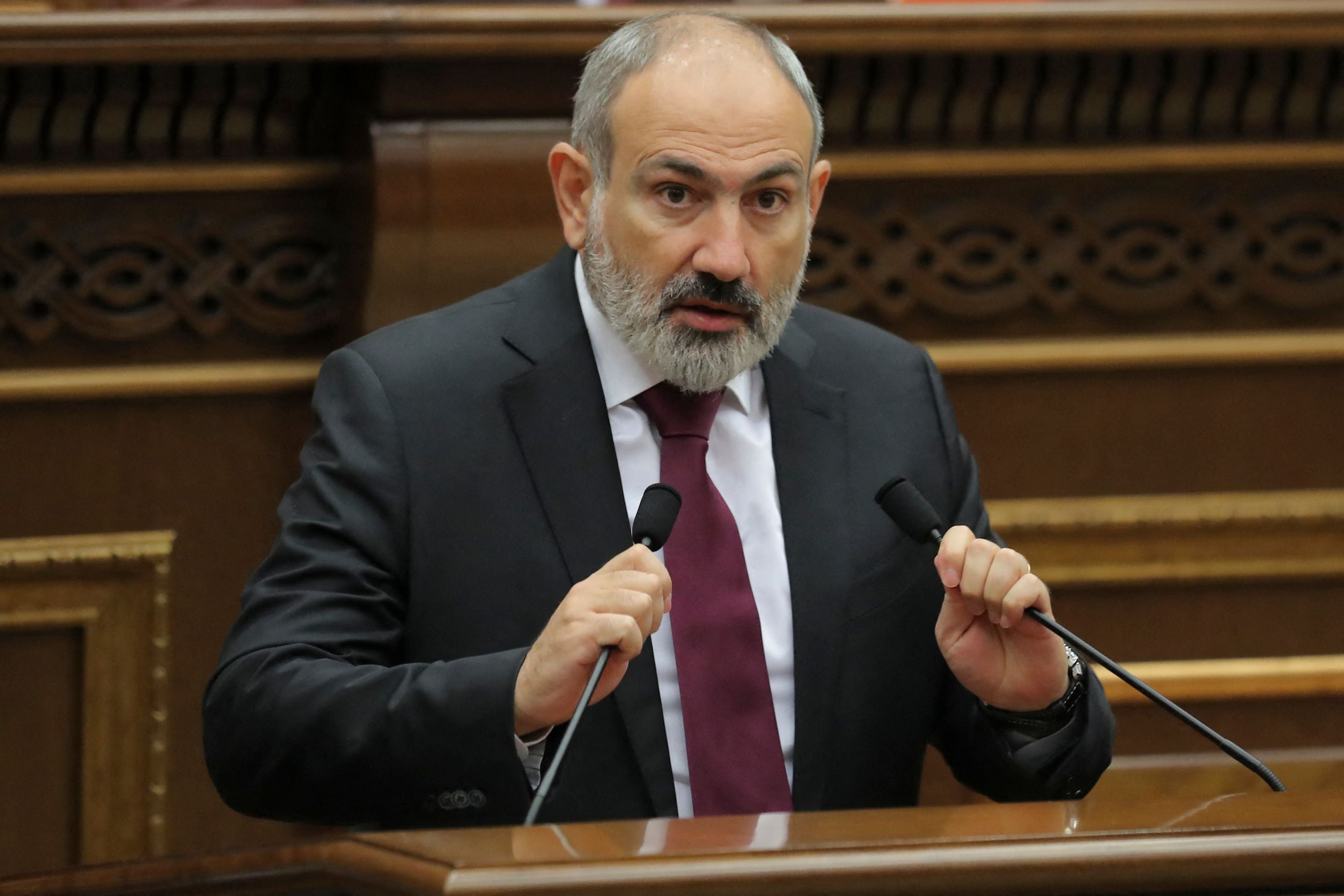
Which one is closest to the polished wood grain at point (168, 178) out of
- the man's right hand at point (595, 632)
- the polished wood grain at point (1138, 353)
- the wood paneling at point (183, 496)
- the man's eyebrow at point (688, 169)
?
the wood paneling at point (183, 496)

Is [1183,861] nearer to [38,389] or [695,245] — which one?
[695,245]

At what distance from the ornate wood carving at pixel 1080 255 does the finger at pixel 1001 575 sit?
0.76 metres

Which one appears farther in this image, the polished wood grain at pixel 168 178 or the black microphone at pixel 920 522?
the polished wood grain at pixel 168 178

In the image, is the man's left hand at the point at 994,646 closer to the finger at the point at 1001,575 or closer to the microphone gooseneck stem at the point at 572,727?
the finger at the point at 1001,575

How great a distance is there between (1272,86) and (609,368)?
109 centimetres

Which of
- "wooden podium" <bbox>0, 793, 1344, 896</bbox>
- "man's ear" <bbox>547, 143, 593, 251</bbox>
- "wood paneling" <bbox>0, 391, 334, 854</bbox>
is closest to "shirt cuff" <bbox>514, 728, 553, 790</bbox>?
"wooden podium" <bbox>0, 793, 1344, 896</bbox>

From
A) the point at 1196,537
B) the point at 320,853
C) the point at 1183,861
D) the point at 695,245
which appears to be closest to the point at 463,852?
the point at 320,853

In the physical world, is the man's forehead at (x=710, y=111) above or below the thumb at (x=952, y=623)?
above

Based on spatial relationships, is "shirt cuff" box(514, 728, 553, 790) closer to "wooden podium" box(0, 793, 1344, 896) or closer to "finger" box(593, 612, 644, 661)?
"finger" box(593, 612, 644, 661)

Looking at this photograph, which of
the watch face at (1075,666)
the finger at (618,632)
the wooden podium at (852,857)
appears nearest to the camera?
the wooden podium at (852,857)

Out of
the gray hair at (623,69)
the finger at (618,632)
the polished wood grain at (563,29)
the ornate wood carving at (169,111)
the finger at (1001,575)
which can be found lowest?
the finger at (618,632)

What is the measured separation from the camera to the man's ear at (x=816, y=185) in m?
1.85

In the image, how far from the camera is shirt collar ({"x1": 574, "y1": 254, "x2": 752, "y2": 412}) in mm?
1781

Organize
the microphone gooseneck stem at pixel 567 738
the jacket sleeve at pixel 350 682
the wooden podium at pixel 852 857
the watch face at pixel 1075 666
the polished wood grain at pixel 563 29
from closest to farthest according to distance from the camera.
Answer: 1. the wooden podium at pixel 852 857
2. the microphone gooseneck stem at pixel 567 738
3. the jacket sleeve at pixel 350 682
4. the watch face at pixel 1075 666
5. the polished wood grain at pixel 563 29
